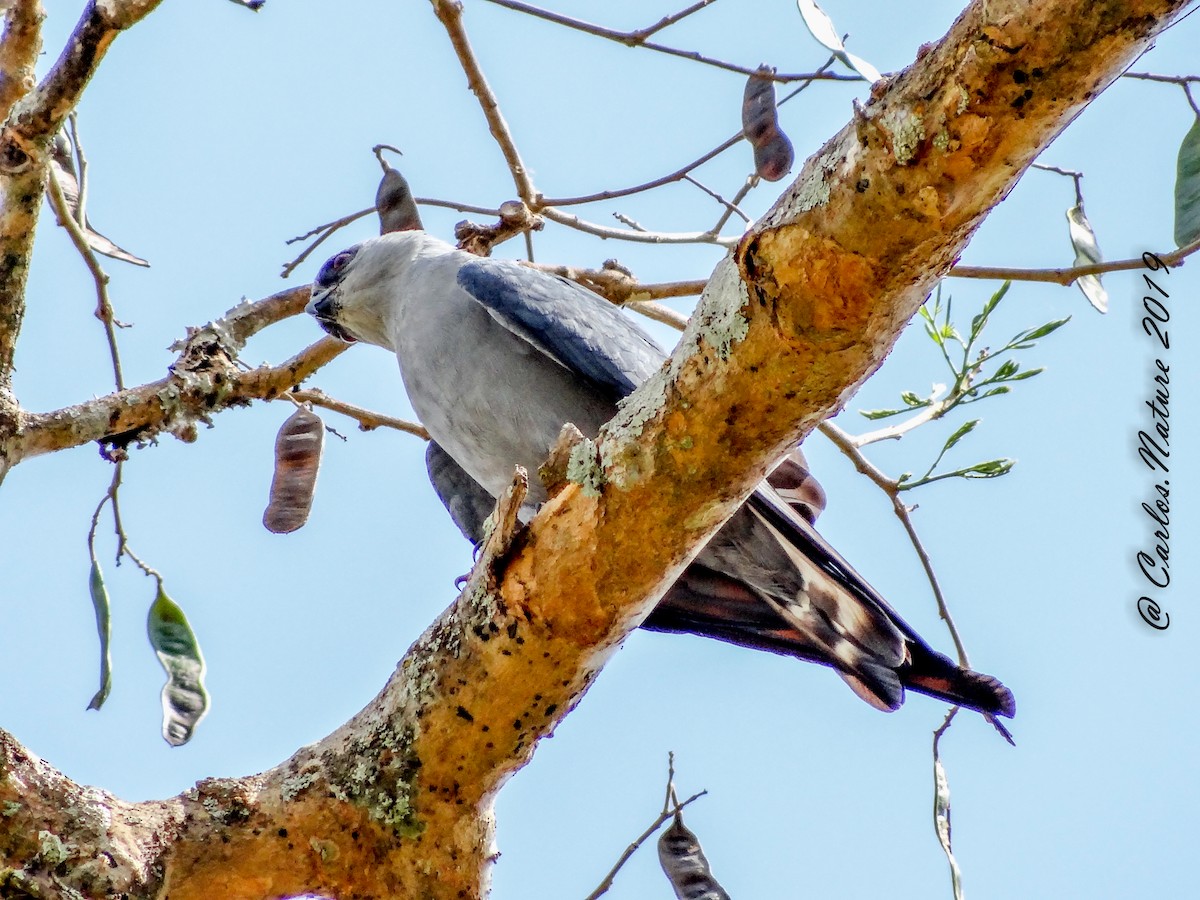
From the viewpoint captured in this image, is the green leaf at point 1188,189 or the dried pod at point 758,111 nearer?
the green leaf at point 1188,189

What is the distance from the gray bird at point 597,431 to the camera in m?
3.63

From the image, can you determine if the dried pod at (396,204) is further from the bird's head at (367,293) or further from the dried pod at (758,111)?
the dried pod at (758,111)

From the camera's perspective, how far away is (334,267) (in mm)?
5027

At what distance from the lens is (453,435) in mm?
4062

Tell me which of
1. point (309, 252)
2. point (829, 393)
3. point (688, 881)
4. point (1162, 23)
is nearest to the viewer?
point (1162, 23)

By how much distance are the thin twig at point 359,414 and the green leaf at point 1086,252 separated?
7.49ft

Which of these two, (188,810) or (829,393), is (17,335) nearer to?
(188,810)

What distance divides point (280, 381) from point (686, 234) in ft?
4.89

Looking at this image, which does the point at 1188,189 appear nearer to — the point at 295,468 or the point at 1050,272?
the point at 1050,272


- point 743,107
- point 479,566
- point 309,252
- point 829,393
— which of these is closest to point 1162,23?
point 829,393

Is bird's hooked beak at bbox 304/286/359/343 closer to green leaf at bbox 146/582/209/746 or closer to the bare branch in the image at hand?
green leaf at bbox 146/582/209/746

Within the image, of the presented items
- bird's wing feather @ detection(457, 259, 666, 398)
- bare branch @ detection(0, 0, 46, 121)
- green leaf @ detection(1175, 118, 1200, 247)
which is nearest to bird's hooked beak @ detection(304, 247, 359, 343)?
bird's wing feather @ detection(457, 259, 666, 398)

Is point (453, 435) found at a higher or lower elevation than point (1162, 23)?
higher

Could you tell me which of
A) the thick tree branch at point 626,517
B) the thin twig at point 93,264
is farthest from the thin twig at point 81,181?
the thick tree branch at point 626,517
